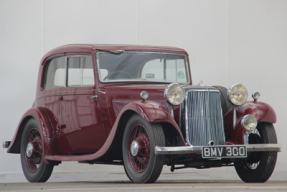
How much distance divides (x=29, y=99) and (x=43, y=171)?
2579mm

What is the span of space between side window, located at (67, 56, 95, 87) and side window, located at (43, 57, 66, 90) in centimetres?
15

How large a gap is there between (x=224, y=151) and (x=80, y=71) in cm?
214

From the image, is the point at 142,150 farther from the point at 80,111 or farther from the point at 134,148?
the point at 80,111

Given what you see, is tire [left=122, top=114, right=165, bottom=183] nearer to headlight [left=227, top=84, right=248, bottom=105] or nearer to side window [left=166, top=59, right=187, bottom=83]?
headlight [left=227, top=84, right=248, bottom=105]

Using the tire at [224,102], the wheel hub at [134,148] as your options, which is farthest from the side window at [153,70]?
the wheel hub at [134,148]

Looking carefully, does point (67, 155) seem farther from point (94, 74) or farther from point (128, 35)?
point (128, 35)

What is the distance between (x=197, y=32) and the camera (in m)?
9.12

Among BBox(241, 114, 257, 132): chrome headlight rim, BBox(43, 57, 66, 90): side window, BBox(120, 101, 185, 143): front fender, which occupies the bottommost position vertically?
BBox(241, 114, 257, 132): chrome headlight rim

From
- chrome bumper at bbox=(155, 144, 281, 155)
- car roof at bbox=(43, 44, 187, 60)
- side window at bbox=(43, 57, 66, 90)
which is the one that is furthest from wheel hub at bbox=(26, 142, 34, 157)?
chrome bumper at bbox=(155, 144, 281, 155)

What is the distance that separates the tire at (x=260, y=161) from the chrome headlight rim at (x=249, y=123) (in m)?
0.19

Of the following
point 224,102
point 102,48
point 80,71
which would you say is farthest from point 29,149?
point 224,102

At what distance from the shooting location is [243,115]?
5.32 meters

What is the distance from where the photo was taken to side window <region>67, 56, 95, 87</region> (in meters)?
5.89

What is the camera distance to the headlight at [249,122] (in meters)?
5.18
